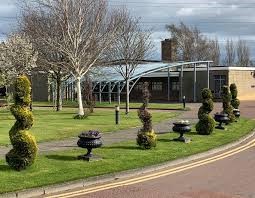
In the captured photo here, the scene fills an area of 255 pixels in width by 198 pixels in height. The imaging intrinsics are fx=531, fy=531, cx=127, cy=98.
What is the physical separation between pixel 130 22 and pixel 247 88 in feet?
94.8

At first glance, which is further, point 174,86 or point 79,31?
point 174,86

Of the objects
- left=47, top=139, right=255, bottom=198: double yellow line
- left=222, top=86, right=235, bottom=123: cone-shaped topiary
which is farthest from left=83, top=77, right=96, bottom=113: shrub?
left=47, top=139, right=255, bottom=198: double yellow line

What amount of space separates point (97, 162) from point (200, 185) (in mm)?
3156

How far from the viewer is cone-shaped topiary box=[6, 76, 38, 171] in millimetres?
11523

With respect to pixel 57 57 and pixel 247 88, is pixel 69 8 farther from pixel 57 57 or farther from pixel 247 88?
pixel 247 88

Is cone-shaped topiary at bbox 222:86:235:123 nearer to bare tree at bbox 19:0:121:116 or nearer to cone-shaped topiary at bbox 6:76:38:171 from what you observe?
bare tree at bbox 19:0:121:116

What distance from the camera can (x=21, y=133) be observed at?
11547 millimetres

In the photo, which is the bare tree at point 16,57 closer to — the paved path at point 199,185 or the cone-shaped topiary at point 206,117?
the cone-shaped topiary at point 206,117

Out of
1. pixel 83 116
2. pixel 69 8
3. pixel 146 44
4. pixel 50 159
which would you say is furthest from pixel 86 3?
pixel 50 159

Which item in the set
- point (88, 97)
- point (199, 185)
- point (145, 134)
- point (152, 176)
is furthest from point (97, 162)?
point (88, 97)

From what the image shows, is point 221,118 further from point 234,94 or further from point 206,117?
point 234,94

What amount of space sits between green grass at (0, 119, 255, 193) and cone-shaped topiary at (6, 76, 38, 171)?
238 millimetres

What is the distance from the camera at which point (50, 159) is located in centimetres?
1328

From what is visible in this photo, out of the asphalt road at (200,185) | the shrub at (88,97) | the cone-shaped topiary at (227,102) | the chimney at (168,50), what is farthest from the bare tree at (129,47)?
the chimney at (168,50)
